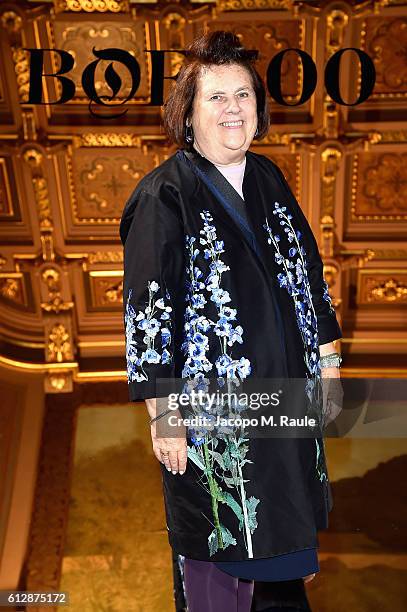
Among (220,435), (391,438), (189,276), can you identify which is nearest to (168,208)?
(189,276)

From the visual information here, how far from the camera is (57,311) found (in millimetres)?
4469

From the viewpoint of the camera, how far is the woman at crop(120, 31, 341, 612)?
170cm

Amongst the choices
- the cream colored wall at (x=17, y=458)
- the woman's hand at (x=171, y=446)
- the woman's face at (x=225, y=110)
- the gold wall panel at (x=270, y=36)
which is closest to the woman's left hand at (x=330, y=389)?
the woman's hand at (x=171, y=446)

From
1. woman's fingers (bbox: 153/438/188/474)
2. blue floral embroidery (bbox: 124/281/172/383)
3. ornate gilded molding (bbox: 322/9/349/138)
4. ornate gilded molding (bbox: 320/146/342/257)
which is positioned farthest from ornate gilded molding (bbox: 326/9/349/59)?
woman's fingers (bbox: 153/438/188/474)

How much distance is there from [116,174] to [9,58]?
0.79 meters

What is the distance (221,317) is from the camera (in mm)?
1730

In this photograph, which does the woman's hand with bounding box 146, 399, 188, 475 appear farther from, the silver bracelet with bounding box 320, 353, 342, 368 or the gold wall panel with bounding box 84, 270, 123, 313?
the gold wall panel with bounding box 84, 270, 123, 313

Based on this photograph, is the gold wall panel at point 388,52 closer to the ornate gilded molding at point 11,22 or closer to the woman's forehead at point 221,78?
the ornate gilded molding at point 11,22

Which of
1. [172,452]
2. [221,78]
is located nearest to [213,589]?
[172,452]

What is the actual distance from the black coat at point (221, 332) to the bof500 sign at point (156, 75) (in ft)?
7.39

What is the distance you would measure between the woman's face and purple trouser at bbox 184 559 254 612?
0.93 m

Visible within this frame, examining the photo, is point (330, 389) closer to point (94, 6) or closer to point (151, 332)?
point (151, 332)

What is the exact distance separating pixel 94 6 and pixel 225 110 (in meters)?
2.48

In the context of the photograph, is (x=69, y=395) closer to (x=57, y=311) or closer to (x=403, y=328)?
(x=57, y=311)
